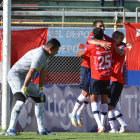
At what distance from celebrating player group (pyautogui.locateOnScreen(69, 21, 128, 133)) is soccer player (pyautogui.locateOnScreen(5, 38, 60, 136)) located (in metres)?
1.17

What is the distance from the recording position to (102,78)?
8.41m

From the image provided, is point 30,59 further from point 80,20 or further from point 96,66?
point 80,20

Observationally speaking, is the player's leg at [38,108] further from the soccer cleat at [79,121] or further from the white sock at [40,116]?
the soccer cleat at [79,121]

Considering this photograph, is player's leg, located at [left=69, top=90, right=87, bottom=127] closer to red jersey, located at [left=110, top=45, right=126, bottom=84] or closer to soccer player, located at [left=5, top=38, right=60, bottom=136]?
red jersey, located at [left=110, top=45, right=126, bottom=84]

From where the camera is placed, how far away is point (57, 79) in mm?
12070

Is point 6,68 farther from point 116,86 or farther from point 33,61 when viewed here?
point 116,86

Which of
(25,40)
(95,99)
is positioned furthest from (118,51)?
(25,40)

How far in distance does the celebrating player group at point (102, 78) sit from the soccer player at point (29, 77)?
1.17 m

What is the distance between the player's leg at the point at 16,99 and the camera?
7379mm

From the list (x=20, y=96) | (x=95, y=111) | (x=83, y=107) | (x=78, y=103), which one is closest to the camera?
(x=20, y=96)

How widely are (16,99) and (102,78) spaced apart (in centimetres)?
177

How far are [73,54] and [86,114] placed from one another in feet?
10.8

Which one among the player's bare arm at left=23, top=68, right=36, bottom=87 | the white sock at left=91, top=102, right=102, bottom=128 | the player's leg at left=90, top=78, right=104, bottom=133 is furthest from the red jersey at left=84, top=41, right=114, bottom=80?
the player's bare arm at left=23, top=68, right=36, bottom=87

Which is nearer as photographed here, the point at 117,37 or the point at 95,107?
the point at 95,107
